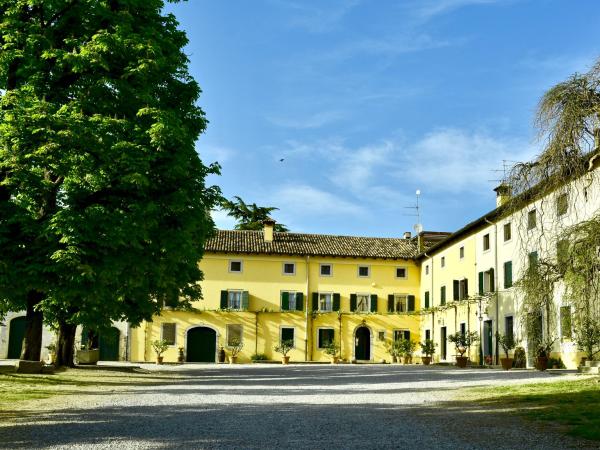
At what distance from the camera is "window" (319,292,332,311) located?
47.2 meters

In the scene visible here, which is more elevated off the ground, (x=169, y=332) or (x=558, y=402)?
(x=169, y=332)

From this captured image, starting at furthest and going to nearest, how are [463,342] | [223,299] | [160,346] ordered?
[223,299]
[160,346]
[463,342]

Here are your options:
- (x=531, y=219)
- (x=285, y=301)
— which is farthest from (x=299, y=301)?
(x=531, y=219)

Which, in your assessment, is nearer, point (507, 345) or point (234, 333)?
point (507, 345)

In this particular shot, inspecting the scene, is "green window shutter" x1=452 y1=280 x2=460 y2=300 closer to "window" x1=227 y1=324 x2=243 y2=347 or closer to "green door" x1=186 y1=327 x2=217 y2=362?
"window" x1=227 y1=324 x2=243 y2=347

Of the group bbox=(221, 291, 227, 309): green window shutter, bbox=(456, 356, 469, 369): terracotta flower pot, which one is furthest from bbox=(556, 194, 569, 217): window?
bbox=(221, 291, 227, 309): green window shutter

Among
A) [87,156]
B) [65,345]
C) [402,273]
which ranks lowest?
[65,345]

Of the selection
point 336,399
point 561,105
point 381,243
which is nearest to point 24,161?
point 336,399

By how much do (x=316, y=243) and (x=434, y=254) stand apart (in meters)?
8.68

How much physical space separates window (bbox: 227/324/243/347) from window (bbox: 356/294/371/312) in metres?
8.43

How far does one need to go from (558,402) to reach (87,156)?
36.5 ft

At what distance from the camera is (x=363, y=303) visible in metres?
47.7

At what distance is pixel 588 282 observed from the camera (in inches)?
547

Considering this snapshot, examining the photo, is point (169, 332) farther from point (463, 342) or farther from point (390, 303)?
point (463, 342)
